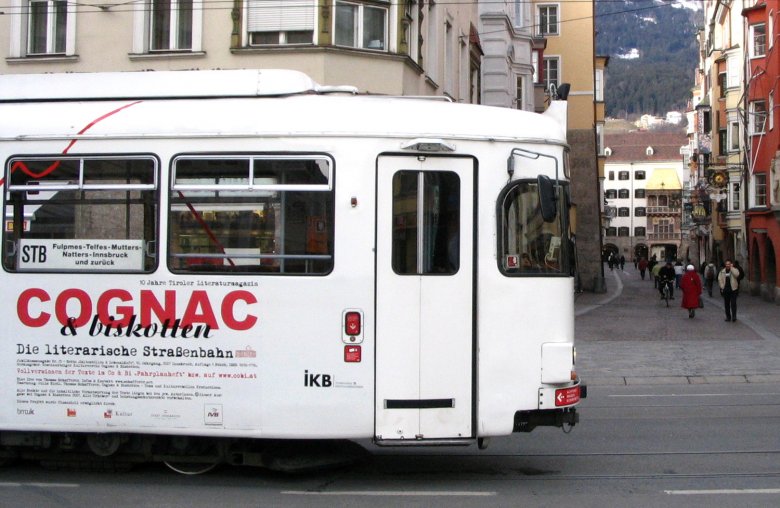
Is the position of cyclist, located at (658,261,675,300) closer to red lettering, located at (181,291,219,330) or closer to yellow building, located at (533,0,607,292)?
yellow building, located at (533,0,607,292)

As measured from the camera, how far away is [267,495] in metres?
8.30

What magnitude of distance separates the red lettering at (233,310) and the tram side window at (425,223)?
1228mm

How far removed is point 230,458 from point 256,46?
1377cm

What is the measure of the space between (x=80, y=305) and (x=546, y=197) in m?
3.97

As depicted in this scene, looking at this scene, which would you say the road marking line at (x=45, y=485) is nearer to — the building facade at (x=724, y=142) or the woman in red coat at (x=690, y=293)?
the woman in red coat at (x=690, y=293)

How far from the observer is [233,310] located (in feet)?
27.1

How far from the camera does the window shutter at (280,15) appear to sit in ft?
67.6

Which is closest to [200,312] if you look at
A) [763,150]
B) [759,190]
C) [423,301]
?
[423,301]

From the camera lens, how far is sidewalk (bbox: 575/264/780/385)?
17.7m

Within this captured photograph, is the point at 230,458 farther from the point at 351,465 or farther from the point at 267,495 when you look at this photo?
the point at 351,465

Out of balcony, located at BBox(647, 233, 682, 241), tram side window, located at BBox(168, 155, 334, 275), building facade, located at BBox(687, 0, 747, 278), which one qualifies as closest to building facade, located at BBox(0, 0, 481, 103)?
tram side window, located at BBox(168, 155, 334, 275)

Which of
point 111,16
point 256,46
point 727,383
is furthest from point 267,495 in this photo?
point 111,16

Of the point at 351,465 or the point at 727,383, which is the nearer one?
the point at 351,465

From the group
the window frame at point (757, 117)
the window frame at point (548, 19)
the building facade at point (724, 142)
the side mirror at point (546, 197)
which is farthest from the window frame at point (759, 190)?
the side mirror at point (546, 197)
